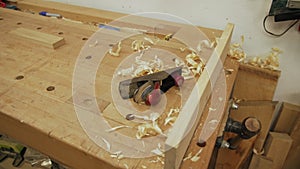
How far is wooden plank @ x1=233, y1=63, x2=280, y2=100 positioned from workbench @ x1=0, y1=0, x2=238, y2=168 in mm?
108

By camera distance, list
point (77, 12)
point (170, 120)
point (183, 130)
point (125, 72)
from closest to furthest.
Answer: point (183, 130)
point (170, 120)
point (125, 72)
point (77, 12)

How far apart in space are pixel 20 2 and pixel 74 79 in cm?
73

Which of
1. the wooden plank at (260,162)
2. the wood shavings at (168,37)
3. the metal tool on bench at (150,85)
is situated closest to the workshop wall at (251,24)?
the wood shavings at (168,37)

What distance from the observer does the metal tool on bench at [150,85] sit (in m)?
0.48

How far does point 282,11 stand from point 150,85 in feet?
1.51

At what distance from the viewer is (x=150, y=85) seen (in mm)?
491

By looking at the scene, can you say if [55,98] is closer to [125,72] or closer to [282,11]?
[125,72]

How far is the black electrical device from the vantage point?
24.5 inches

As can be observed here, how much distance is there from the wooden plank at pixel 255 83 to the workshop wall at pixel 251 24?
9cm

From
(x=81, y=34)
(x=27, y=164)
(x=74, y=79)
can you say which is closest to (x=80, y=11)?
(x=81, y=34)

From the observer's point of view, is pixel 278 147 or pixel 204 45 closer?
pixel 204 45

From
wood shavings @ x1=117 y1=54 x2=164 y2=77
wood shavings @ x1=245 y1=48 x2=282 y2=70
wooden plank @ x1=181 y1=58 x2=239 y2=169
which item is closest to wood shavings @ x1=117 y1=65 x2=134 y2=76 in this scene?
wood shavings @ x1=117 y1=54 x2=164 y2=77

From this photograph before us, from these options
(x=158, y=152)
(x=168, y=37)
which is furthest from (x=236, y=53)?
(x=158, y=152)

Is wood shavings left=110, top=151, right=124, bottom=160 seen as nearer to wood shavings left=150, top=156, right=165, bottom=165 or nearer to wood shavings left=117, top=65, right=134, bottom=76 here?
wood shavings left=150, top=156, right=165, bottom=165
